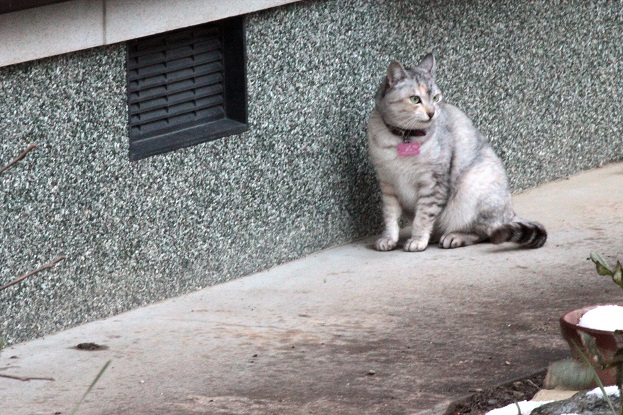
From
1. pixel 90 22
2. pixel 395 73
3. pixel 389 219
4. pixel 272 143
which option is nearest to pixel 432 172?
pixel 389 219

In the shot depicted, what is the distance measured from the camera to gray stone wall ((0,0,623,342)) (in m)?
4.30

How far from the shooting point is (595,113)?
22.7ft

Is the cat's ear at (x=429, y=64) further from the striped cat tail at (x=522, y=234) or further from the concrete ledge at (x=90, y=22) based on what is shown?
the concrete ledge at (x=90, y=22)

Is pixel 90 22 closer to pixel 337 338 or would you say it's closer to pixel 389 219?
pixel 337 338

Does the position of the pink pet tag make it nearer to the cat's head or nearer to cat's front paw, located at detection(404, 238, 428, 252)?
the cat's head

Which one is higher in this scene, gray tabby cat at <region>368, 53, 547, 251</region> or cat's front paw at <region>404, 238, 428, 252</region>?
gray tabby cat at <region>368, 53, 547, 251</region>

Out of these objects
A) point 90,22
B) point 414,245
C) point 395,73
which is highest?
point 90,22

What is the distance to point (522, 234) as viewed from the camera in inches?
214

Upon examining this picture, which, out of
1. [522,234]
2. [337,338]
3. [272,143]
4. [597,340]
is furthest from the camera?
[522,234]

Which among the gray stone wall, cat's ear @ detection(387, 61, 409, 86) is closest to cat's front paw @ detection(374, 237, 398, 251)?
the gray stone wall

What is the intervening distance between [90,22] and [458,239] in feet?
7.22

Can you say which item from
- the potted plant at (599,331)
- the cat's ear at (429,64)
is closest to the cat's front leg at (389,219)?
the cat's ear at (429,64)

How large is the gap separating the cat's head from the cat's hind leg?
58 cm

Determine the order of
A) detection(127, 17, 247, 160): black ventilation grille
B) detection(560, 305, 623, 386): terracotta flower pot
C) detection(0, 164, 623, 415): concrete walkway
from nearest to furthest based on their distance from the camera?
detection(560, 305, 623, 386): terracotta flower pot, detection(0, 164, 623, 415): concrete walkway, detection(127, 17, 247, 160): black ventilation grille
